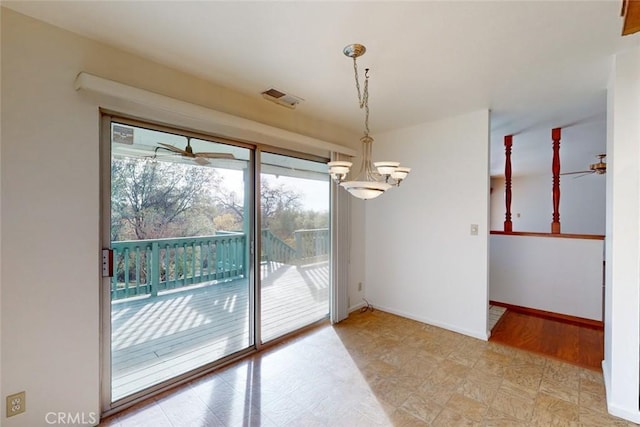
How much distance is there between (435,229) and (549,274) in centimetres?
180

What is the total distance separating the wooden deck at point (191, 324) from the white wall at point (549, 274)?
295 cm

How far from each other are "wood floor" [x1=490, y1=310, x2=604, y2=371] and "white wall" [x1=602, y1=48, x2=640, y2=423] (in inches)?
27.2

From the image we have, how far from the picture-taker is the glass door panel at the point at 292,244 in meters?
3.06

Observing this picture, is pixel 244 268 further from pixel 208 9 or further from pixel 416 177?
pixel 416 177

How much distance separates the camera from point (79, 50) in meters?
1.84

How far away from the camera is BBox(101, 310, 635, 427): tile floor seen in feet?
6.47

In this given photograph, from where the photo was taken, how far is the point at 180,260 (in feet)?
8.03

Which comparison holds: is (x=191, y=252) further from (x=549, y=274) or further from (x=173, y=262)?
(x=549, y=274)

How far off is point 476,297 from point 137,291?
3.36 m

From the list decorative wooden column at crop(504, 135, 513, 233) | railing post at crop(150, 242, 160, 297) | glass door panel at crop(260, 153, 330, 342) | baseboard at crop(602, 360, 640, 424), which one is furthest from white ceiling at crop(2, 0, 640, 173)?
baseboard at crop(602, 360, 640, 424)

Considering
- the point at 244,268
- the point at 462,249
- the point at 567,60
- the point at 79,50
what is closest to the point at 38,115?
the point at 79,50

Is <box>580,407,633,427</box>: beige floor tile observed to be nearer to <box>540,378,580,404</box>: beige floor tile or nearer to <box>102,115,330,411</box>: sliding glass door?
<box>540,378,580,404</box>: beige floor tile

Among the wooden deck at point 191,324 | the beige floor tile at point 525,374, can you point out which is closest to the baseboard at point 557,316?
the beige floor tile at point 525,374

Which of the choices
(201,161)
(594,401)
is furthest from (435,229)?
(201,161)
